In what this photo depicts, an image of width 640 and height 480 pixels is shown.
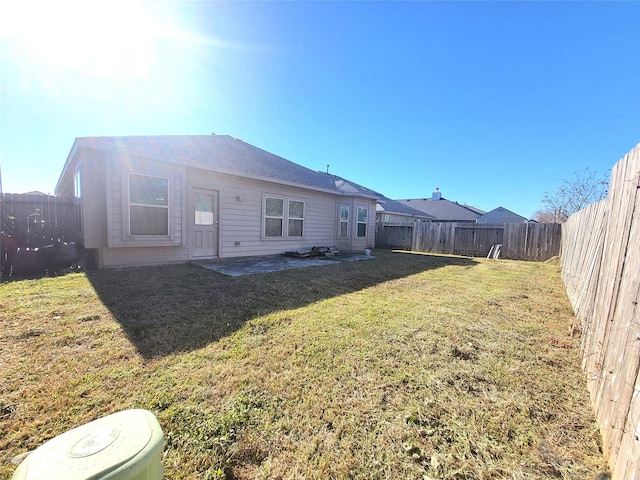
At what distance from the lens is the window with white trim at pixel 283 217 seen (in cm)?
884

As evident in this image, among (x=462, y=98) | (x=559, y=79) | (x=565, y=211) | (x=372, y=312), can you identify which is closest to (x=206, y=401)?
(x=372, y=312)

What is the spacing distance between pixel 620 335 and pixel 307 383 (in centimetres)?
220

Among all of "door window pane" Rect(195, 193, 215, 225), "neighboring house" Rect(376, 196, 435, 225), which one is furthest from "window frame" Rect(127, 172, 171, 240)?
"neighboring house" Rect(376, 196, 435, 225)

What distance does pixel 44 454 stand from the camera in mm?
825

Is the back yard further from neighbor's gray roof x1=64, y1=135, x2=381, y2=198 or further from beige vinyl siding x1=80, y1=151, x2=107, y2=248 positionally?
neighbor's gray roof x1=64, y1=135, x2=381, y2=198

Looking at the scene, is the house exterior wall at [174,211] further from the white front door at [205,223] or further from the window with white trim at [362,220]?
→ the window with white trim at [362,220]

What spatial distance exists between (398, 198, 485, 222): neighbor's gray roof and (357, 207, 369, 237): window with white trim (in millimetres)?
18906

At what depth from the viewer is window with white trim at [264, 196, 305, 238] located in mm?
8836

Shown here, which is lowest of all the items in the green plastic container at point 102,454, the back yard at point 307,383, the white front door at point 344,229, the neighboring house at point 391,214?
the back yard at point 307,383

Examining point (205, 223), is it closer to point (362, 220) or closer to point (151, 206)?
point (151, 206)

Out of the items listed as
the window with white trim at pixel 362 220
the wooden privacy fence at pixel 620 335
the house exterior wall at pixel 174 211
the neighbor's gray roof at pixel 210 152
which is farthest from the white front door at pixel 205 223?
the wooden privacy fence at pixel 620 335

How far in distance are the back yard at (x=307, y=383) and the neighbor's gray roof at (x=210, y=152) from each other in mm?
3305

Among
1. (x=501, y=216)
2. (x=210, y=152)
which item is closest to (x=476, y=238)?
(x=210, y=152)

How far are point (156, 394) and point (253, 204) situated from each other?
6860mm
